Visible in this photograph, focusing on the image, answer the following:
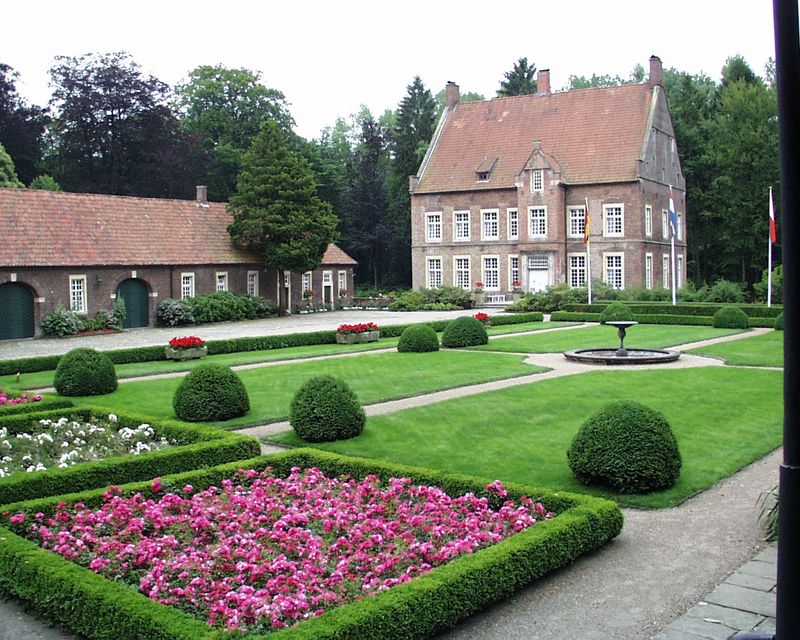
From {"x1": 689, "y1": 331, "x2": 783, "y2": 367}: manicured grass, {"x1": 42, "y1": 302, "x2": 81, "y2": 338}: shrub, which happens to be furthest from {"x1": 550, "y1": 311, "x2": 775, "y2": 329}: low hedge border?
{"x1": 42, "y1": 302, "x2": 81, "y2": 338}: shrub

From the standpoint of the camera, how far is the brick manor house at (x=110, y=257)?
33.2 m

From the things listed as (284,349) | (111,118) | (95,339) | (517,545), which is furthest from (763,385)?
(111,118)

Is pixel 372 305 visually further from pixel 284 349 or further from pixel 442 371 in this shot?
pixel 442 371

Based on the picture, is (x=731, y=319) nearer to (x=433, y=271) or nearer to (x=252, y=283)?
(x=252, y=283)

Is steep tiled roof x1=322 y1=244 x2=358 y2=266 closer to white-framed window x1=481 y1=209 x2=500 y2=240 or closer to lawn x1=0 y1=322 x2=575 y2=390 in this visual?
white-framed window x1=481 y1=209 x2=500 y2=240

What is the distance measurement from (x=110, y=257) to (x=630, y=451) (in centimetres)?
3097

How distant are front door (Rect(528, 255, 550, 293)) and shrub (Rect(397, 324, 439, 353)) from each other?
2529cm

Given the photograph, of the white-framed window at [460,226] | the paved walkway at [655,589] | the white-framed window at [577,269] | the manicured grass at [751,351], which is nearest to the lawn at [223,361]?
the manicured grass at [751,351]

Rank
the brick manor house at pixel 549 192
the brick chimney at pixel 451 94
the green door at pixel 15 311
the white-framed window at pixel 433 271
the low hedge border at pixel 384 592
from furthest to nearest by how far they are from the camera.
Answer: the brick chimney at pixel 451 94 < the white-framed window at pixel 433 271 < the brick manor house at pixel 549 192 < the green door at pixel 15 311 < the low hedge border at pixel 384 592

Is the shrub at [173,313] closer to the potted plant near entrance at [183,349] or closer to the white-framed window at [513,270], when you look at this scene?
the potted plant near entrance at [183,349]

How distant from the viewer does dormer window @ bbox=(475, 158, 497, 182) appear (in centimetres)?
5216

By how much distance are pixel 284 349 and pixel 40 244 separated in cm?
1317

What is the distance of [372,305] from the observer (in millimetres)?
52344

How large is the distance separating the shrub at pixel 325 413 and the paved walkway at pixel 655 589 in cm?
499
